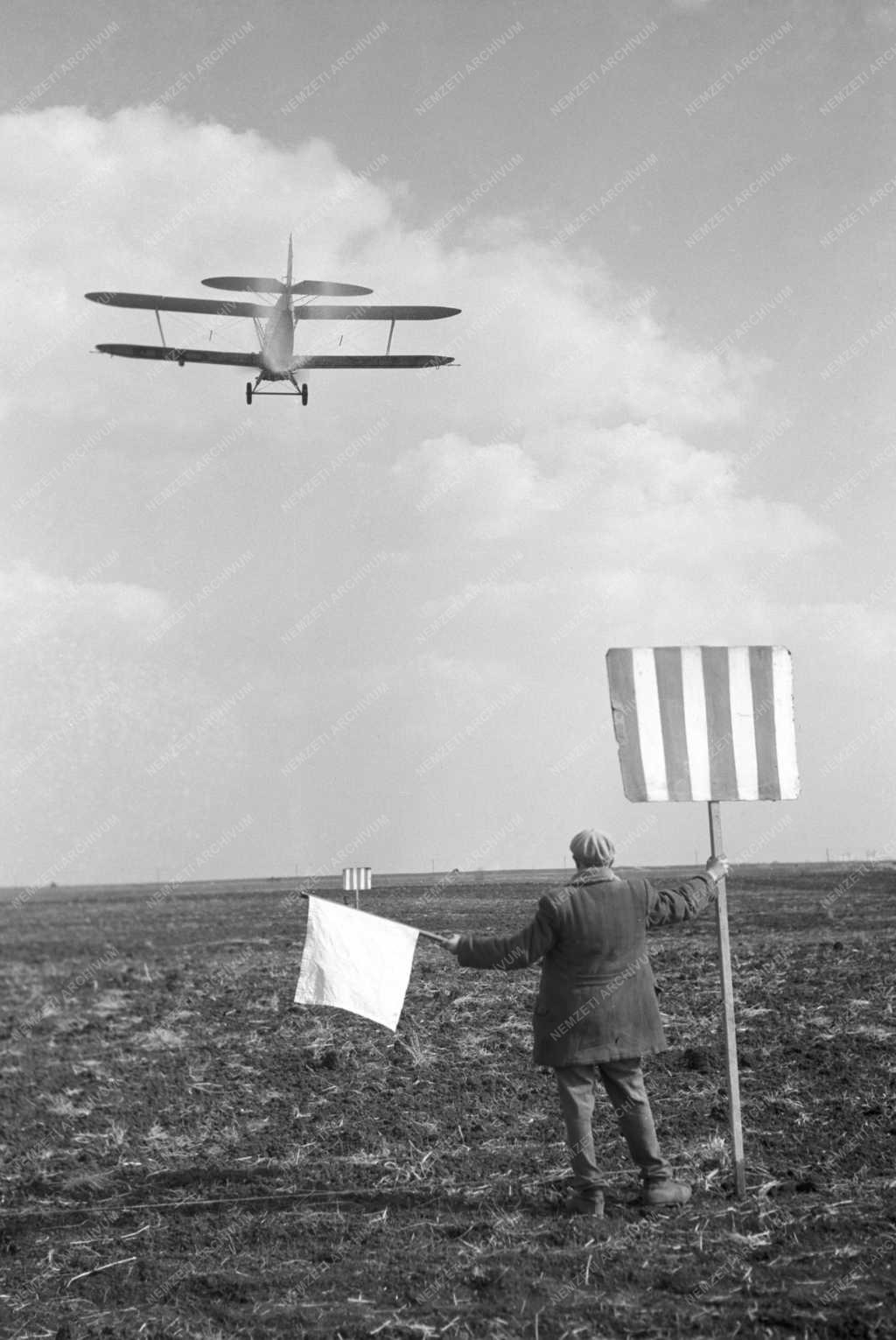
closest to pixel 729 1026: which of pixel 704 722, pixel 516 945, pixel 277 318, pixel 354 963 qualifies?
pixel 516 945

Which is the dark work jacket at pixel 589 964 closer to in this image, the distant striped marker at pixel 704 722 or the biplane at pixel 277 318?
the distant striped marker at pixel 704 722

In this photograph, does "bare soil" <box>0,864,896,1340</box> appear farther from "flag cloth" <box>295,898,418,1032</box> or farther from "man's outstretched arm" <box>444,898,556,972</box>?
"man's outstretched arm" <box>444,898,556,972</box>

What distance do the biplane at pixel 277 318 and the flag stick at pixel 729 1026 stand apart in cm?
2542

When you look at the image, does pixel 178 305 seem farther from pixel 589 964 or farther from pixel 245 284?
pixel 589 964

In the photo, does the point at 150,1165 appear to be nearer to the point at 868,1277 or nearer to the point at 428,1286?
the point at 428,1286

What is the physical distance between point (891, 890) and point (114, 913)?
27137mm

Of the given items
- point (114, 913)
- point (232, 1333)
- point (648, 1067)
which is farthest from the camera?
point (114, 913)

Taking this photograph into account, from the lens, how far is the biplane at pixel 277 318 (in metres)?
30.7

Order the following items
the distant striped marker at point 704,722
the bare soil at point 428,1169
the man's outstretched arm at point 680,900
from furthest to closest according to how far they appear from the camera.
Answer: the distant striped marker at point 704,722, the man's outstretched arm at point 680,900, the bare soil at point 428,1169

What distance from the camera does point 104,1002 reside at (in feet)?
50.6

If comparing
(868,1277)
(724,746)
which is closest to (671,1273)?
(868,1277)

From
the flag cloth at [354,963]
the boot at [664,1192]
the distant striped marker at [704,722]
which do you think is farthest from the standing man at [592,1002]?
the distant striped marker at [704,722]

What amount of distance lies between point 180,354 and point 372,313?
5835 millimetres

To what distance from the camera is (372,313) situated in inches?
1345
